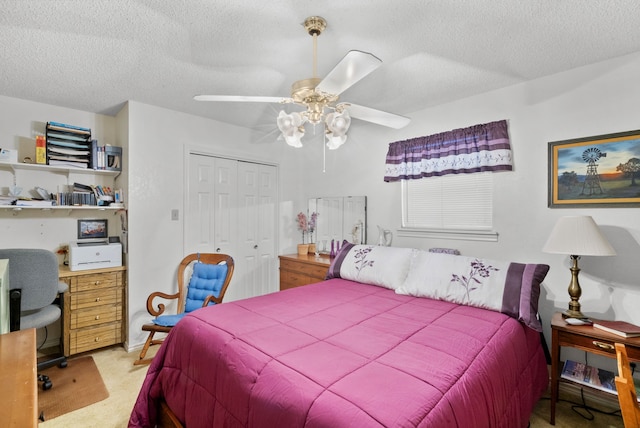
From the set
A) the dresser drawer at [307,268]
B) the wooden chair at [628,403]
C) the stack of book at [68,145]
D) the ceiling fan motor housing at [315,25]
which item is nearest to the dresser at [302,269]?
the dresser drawer at [307,268]

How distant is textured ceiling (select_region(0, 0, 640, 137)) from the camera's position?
65.2 inches

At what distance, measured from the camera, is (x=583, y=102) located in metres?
2.27

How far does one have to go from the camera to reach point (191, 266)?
3.40 meters

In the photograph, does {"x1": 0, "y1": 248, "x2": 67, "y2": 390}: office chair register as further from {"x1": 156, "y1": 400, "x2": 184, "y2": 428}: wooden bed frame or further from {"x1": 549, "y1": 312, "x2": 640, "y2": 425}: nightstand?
{"x1": 549, "y1": 312, "x2": 640, "y2": 425}: nightstand

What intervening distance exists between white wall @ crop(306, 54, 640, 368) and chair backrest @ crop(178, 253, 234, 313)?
1.88 metres

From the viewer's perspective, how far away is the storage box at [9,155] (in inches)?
104

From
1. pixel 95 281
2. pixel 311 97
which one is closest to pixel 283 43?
pixel 311 97

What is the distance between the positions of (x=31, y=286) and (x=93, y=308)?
692 mm

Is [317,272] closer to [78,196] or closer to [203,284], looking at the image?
[203,284]

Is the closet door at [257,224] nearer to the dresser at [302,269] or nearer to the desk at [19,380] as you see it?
the dresser at [302,269]

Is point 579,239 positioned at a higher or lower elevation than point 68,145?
lower

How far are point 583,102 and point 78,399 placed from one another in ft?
14.1

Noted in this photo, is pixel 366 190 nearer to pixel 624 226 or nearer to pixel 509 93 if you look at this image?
pixel 509 93

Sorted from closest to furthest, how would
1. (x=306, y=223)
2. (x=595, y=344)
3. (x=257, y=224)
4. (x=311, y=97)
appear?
(x=311, y=97)
(x=595, y=344)
(x=257, y=224)
(x=306, y=223)
